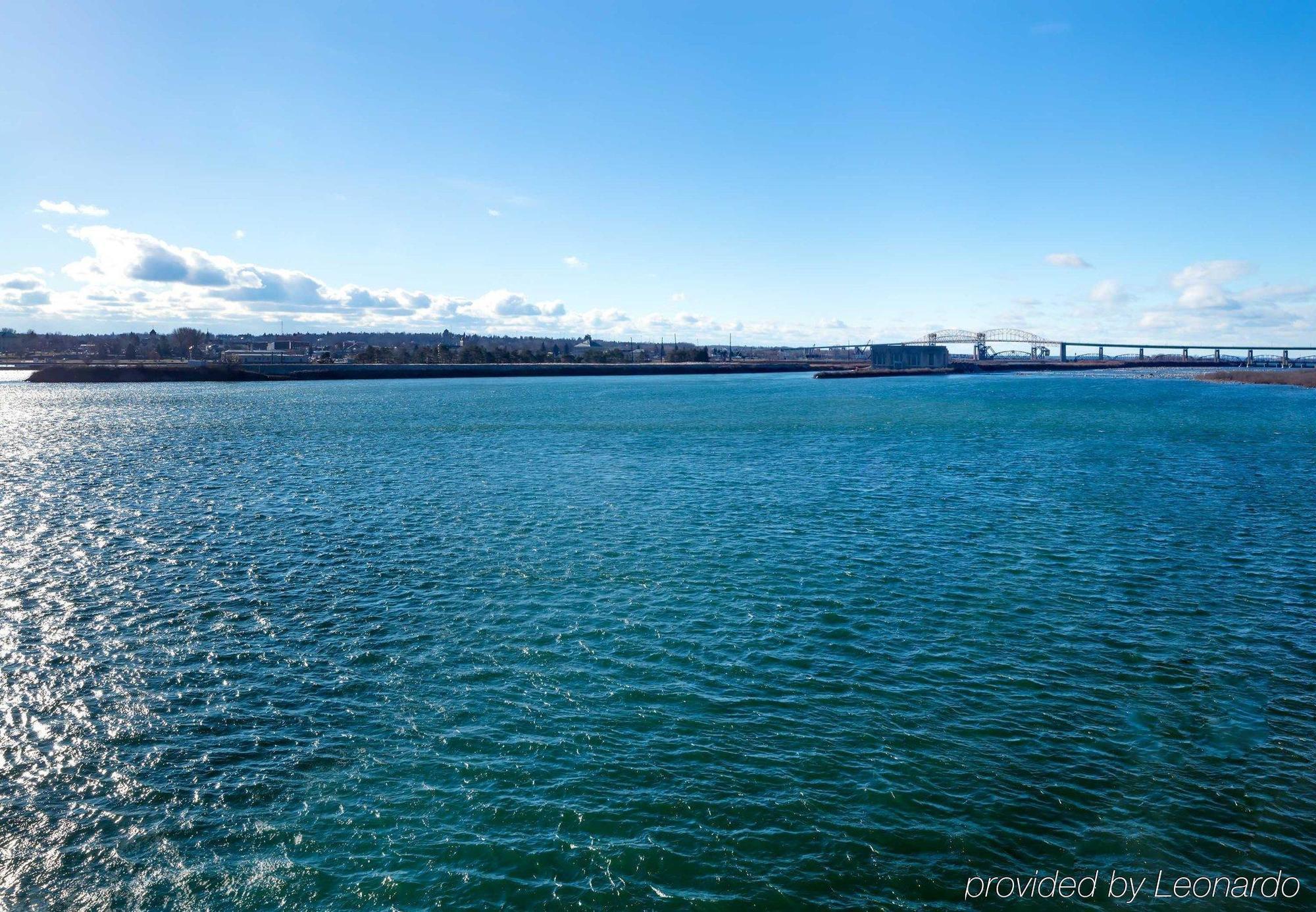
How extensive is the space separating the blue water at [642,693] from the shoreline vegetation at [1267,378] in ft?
442

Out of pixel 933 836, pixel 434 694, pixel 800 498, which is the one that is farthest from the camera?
pixel 800 498

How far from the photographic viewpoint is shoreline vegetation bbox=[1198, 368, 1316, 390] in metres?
142

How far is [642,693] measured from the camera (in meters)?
16.2

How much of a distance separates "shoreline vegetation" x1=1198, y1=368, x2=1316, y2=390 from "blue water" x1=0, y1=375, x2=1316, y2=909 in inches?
5303

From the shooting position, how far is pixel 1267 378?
501 feet

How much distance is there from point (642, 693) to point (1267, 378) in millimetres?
181893

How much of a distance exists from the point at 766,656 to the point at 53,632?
57.4ft

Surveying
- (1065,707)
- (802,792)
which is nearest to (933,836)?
(802,792)

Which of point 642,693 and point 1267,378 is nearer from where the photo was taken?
point 642,693

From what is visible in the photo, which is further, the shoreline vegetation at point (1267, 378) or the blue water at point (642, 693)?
the shoreline vegetation at point (1267, 378)

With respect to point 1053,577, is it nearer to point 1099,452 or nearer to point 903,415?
point 1099,452

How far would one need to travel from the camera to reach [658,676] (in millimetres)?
16984

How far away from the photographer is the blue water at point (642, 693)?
36.6 ft

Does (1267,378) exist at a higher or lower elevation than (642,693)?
higher
